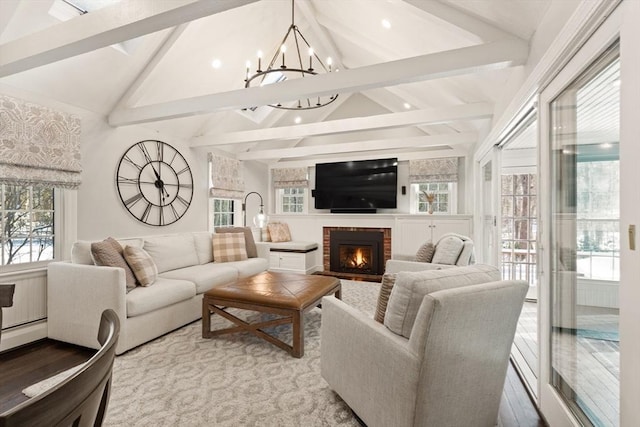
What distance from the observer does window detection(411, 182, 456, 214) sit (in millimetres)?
5855

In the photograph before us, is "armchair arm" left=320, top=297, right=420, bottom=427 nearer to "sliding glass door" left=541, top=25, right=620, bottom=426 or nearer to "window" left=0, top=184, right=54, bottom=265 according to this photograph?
"sliding glass door" left=541, top=25, right=620, bottom=426

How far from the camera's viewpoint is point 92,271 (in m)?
2.73

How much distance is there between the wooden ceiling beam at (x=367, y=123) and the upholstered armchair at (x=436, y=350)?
7.92 ft

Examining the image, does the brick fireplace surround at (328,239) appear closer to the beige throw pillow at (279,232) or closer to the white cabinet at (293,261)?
the white cabinet at (293,261)

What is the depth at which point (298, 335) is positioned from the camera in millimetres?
2574

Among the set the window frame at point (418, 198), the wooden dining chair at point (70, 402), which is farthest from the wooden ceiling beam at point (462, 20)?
the window frame at point (418, 198)

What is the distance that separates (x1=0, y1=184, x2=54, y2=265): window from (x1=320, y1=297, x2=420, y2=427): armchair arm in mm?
3095

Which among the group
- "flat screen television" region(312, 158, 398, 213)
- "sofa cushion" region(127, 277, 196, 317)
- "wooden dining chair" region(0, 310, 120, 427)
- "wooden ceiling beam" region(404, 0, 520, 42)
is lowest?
"sofa cushion" region(127, 277, 196, 317)

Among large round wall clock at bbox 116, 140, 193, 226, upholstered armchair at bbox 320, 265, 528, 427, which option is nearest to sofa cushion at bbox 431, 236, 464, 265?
upholstered armchair at bbox 320, 265, 528, 427

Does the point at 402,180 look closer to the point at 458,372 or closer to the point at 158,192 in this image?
the point at 158,192

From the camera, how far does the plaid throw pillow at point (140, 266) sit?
10.1 feet

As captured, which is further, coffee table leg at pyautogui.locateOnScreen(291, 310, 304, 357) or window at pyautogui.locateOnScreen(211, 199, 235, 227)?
window at pyautogui.locateOnScreen(211, 199, 235, 227)

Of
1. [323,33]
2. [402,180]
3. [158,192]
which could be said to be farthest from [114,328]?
[402,180]

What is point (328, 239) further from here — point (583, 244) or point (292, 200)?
point (583, 244)
